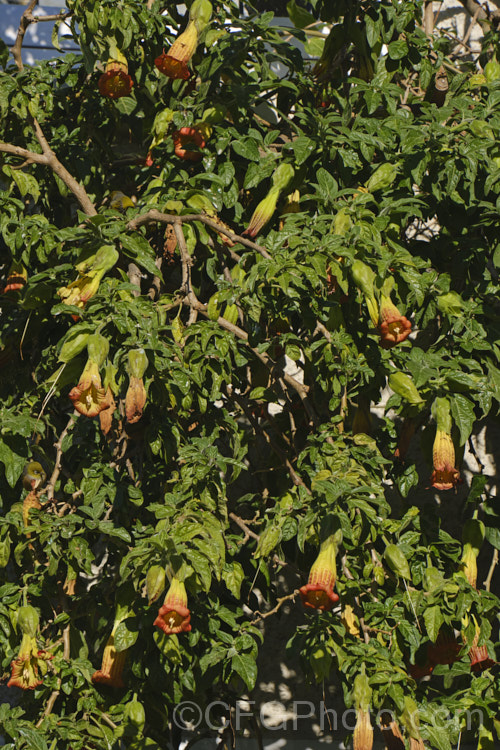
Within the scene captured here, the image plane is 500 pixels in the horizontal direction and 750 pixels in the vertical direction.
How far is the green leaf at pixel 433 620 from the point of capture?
2.24m

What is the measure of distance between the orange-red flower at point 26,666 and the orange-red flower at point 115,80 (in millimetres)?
1655

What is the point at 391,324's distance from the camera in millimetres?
2256

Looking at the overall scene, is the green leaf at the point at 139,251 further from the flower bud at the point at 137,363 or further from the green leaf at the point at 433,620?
the green leaf at the point at 433,620

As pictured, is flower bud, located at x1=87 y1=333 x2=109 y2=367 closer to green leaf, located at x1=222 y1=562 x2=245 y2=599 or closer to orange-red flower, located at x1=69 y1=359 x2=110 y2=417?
orange-red flower, located at x1=69 y1=359 x2=110 y2=417

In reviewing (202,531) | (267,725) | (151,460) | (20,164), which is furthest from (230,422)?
(267,725)

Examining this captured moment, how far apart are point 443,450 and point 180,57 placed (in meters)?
1.42

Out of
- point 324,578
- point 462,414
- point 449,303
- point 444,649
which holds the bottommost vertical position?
point 444,649

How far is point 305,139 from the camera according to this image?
262cm

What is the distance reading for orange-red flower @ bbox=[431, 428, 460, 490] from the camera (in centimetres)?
233

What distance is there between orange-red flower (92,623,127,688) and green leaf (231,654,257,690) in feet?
1.01

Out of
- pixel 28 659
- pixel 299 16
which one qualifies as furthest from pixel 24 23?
pixel 28 659

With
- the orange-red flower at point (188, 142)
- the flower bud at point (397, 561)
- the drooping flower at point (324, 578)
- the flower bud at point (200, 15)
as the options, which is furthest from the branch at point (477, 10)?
the drooping flower at point (324, 578)

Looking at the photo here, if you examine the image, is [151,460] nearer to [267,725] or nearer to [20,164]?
[20,164]

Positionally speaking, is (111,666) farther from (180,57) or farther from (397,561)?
(180,57)
